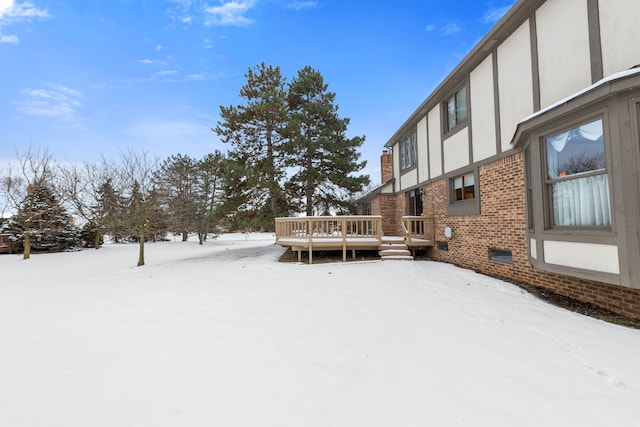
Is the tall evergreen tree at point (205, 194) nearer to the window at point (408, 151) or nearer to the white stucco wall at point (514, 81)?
the window at point (408, 151)

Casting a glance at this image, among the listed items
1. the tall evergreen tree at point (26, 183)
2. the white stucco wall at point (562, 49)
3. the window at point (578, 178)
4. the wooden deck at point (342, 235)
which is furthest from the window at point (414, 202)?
the tall evergreen tree at point (26, 183)

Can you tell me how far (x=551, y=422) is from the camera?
2.13 m

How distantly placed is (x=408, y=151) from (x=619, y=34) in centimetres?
874

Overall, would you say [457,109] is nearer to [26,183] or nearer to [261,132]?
[261,132]

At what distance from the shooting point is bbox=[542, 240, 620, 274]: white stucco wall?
4.21 meters

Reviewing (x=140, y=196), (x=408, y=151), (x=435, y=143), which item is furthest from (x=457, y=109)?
(x=140, y=196)

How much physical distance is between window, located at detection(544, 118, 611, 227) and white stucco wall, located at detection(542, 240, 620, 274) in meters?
0.37

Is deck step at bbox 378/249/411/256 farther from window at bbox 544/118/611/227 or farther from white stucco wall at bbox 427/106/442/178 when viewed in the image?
window at bbox 544/118/611/227

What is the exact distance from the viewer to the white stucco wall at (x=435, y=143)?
411 inches

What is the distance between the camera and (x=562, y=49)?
5598 millimetres

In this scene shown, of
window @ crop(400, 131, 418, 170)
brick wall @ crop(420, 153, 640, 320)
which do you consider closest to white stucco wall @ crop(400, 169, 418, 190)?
window @ crop(400, 131, 418, 170)

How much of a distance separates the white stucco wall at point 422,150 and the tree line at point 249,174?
4.53 meters

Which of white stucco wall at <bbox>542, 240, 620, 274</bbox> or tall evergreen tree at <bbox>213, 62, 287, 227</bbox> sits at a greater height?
tall evergreen tree at <bbox>213, 62, 287, 227</bbox>

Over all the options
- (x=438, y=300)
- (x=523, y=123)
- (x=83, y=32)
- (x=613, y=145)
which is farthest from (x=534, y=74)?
(x=83, y=32)
